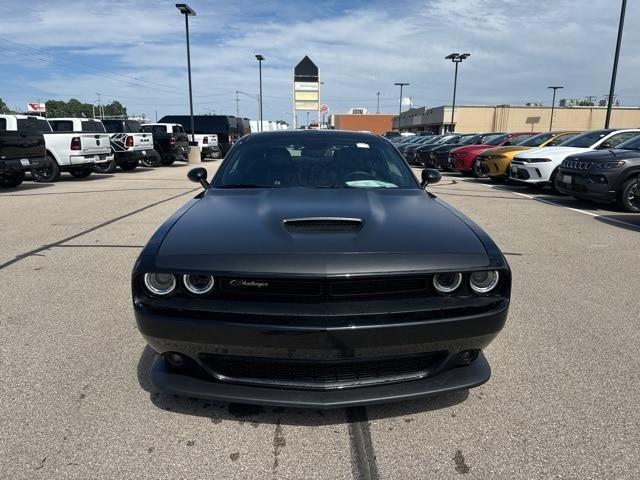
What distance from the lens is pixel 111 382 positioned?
2.94 meters

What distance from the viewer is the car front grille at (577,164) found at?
9.09 meters

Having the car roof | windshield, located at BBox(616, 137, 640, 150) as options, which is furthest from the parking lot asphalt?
windshield, located at BBox(616, 137, 640, 150)

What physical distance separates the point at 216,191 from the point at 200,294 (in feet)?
4.62

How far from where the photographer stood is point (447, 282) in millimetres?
2400

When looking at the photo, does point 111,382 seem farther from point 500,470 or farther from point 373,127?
point 373,127

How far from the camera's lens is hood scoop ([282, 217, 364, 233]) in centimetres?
255

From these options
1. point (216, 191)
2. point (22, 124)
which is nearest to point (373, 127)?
point (22, 124)

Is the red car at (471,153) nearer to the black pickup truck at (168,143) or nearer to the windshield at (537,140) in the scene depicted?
the windshield at (537,140)

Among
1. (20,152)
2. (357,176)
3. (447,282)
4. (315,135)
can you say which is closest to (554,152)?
(315,135)

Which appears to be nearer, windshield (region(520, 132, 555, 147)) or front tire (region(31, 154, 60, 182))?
windshield (region(520, 132, 555, 147))

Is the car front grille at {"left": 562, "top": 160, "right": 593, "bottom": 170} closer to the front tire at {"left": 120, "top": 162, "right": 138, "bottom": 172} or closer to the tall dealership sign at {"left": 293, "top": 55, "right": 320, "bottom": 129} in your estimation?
the front tire at {"left": 120, "top": 162, "right": 138, "bottom": 172}

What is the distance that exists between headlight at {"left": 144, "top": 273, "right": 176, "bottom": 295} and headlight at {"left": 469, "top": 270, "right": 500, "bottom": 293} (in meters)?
1.45

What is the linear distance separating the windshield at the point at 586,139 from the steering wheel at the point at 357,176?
985cm

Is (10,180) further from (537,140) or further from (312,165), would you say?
(537,140)
